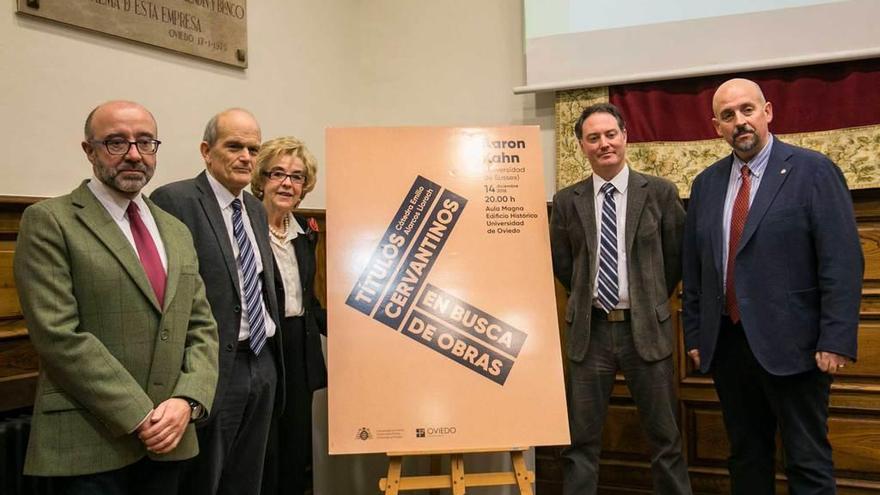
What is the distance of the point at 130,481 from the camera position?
1.42m

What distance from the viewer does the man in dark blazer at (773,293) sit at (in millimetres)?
Answer: 1825

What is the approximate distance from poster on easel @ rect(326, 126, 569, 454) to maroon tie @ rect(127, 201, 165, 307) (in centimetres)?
76

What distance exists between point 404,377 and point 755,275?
1103mm

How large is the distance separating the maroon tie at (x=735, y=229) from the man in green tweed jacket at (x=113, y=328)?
147 cm

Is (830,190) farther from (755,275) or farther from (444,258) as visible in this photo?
(444,258)

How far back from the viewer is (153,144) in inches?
58.3

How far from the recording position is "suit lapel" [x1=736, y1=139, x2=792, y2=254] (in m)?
1.90

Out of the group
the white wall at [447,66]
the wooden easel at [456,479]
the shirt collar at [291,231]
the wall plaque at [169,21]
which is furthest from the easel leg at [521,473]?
the wall plaque at [169,21]

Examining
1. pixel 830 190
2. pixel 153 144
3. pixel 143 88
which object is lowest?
pixel 830 190

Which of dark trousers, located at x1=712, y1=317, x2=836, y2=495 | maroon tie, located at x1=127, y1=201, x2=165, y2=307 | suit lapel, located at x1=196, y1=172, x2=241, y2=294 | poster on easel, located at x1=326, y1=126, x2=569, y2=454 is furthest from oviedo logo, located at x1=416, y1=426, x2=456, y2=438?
maroon tie, located at x1=127, y1=201, x2=165, y2=307

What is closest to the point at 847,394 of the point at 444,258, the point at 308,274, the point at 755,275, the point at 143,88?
the point at 755,275

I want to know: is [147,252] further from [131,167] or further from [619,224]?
[619,224]

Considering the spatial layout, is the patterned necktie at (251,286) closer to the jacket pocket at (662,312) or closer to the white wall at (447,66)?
the jacket pocket at (662,312)

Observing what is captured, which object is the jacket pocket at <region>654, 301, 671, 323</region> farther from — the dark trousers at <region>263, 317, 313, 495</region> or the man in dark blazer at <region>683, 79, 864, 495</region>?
the dark trousers at <region>263, 317, 313, 495</region>
